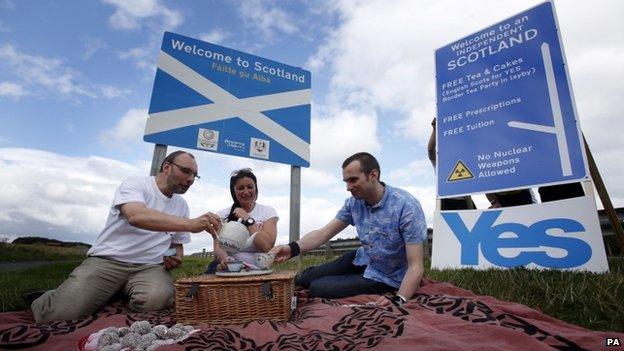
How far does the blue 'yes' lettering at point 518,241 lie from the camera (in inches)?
147

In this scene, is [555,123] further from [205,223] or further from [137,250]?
[137,250]

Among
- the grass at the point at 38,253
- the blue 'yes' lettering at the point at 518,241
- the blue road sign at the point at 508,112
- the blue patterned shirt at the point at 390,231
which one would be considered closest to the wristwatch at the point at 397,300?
the blue patterned shirt at the point at 390,231

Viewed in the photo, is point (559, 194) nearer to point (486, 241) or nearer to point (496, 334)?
point (486, 241)

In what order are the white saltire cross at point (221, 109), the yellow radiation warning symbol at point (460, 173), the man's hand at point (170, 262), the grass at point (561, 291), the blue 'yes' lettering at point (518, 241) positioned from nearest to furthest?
the grass at point (561, 291) < the man's hand at point (170, 262) < the blue 'yes' lettering at point (518, 241) < the yellow radiation warning symbol at point (460, 173) < the white saltire cross at point (221, 109)

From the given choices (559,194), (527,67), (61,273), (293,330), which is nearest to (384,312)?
(293,330)

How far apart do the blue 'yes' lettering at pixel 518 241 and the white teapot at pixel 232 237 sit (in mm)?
3187

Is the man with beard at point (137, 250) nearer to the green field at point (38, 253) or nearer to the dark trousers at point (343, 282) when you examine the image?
the dark trousers at point (343, 282)

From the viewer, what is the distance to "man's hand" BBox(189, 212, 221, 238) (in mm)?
2574

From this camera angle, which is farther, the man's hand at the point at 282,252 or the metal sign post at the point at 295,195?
the metal sign post at the point at 295,195

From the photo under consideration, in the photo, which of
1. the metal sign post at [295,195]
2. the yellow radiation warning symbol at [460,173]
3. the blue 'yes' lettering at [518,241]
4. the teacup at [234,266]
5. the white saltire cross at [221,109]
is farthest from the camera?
the metal sign post at [295,195]

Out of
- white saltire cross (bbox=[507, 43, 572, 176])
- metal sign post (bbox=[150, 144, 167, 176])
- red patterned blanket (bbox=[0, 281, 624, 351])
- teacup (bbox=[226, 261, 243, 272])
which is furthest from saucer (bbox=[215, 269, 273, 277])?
white saltire cross (bbox=[507, 43, 572, 176])

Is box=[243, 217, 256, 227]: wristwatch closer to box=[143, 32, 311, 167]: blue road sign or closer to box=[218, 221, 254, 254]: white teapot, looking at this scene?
box=[218, 221, 254, 254]: white teapot

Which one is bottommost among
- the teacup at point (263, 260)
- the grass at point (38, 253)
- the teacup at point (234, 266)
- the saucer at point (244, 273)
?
the grass at point (38, 253)

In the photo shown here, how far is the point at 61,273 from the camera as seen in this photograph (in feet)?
19.3
